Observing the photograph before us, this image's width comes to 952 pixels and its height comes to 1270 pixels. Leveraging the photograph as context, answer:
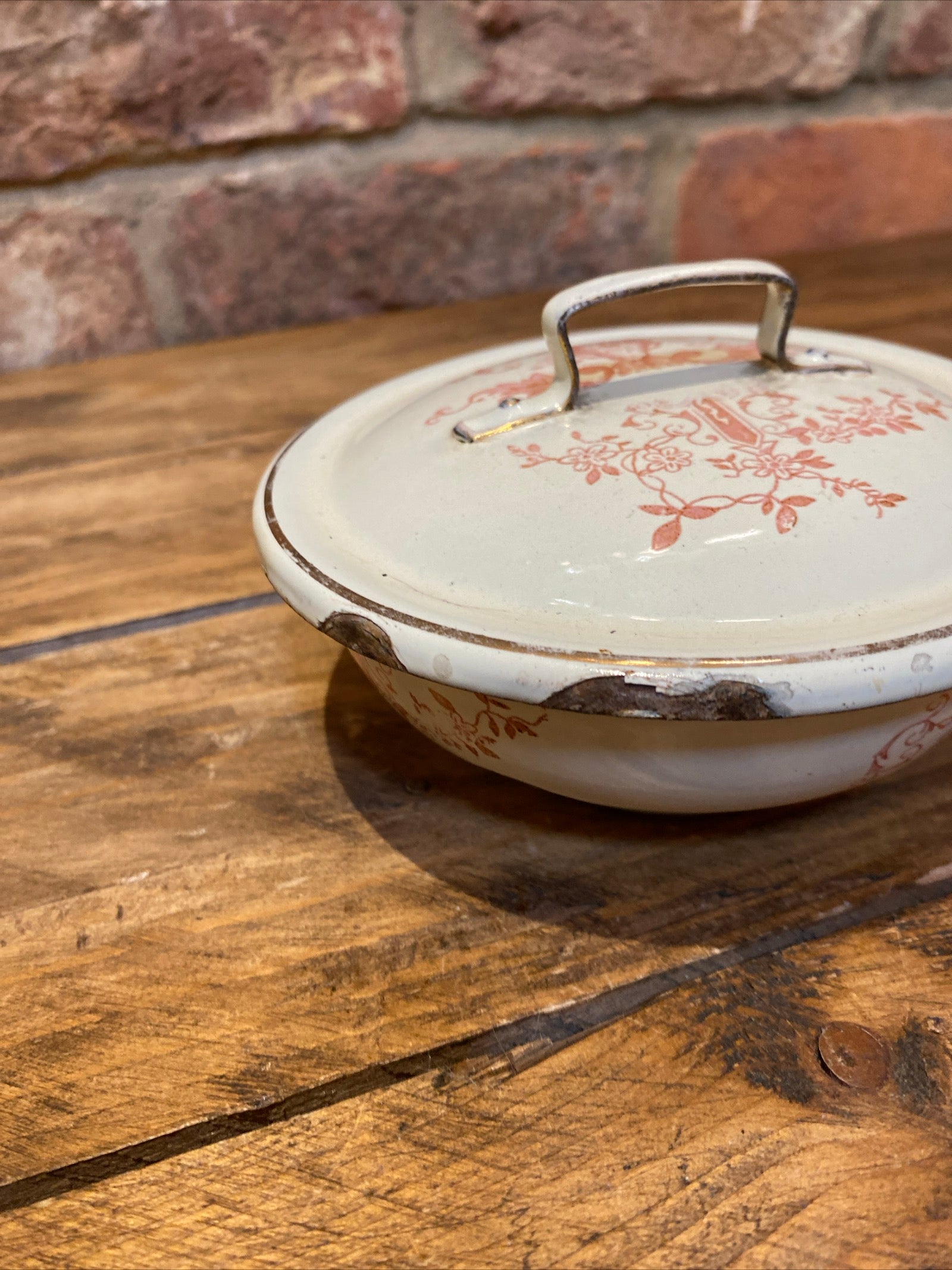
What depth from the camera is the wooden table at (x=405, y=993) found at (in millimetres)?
337

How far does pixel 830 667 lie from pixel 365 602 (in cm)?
18

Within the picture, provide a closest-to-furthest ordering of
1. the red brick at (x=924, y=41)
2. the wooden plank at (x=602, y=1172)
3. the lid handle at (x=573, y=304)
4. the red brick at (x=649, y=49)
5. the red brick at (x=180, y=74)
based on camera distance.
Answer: the wooden plank at (x=602, y=1172)
the lid handle at (x=573, y=304)
the red brick at (x=180, y=74)
the red brick at (x=649, y=49)
the red brick at (x=924, y=41)

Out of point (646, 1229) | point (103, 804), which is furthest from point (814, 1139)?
point (103, 804)

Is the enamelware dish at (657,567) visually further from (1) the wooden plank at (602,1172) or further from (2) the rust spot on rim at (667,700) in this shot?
(1) the wooden plank at (602,1172)

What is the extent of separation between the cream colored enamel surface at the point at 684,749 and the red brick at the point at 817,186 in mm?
1029

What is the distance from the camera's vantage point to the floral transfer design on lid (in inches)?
16.6

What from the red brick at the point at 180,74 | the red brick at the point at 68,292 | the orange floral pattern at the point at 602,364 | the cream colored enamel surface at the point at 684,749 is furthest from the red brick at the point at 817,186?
the cream colored enamel surface at the point at 684,749

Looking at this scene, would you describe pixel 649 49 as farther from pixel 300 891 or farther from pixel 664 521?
pixel 300 891

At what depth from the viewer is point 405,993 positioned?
0.42 m

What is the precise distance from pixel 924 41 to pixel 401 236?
709 mm

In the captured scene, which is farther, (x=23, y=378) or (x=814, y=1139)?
(x=23, y=378)

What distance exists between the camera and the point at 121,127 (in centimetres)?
104

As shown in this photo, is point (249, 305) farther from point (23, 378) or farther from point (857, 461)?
point (857, 461)

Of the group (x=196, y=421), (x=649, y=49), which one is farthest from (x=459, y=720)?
(x=649, y=49)
